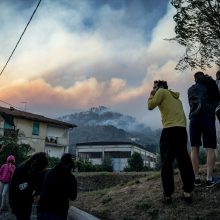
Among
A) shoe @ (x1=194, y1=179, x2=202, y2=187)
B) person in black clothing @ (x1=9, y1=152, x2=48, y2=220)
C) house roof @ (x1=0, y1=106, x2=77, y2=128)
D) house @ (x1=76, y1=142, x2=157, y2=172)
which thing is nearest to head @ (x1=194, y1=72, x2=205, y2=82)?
shoe @ (x1=194, y1=179, x2=202, y2=187)

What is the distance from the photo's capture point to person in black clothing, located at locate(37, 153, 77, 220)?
19.2 ft

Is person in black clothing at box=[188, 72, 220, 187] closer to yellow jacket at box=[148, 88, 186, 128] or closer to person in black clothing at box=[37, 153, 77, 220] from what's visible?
yellow jacket at box=[148, 88, 186, 128]

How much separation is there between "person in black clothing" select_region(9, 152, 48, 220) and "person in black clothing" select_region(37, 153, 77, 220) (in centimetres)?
80

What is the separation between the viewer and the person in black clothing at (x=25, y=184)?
6.83 meters

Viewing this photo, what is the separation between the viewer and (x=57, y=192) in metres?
5.93

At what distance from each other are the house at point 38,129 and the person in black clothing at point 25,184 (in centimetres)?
5244

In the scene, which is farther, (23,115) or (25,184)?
(23,115)

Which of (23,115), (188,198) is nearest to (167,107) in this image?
(188,198)

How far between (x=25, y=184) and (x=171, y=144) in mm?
2527

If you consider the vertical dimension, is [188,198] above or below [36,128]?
below

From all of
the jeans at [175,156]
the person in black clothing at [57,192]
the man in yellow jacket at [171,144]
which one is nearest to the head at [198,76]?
the man in yellow jacket at [171,144]

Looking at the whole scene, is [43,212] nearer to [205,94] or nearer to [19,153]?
[205,94]

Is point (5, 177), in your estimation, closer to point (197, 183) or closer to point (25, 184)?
point (197, 183)

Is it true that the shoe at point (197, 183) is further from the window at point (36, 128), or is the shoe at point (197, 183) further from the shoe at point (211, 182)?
the window at point (36, 128)
